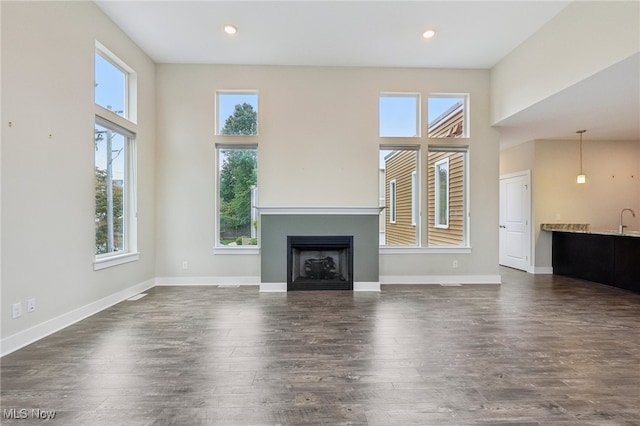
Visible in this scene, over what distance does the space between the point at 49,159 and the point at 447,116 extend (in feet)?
18.9

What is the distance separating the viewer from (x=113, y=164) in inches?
173

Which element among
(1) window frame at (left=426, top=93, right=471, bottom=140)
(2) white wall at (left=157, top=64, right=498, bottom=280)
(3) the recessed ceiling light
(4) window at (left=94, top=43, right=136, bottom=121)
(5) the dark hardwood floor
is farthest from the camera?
(1) window frame at (left=426, top=93, right=471, bottom=140)

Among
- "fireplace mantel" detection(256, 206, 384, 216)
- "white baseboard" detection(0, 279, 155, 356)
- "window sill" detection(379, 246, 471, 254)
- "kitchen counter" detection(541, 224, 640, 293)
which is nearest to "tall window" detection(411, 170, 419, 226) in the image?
"window sill" detection(379, 246, 471, 254)

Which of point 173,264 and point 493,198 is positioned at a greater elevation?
point 493,198

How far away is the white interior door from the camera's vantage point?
6777mm

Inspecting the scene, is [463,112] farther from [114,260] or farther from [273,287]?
[114,260]

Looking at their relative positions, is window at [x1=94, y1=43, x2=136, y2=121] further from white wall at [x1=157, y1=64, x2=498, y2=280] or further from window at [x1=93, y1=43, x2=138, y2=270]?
white wall at [x1=157, y1=64, x2=498, y2=280]

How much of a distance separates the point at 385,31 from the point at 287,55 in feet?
5.09

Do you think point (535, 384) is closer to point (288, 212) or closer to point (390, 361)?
point (390, 361)

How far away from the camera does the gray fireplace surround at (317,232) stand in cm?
511

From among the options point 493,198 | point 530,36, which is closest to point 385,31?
point 530,36

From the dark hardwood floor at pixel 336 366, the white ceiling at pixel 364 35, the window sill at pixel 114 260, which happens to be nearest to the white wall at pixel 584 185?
the white ceiling at pixel 364 35

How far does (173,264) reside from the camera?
5.41 m

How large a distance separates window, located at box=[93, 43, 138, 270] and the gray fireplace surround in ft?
6.42
